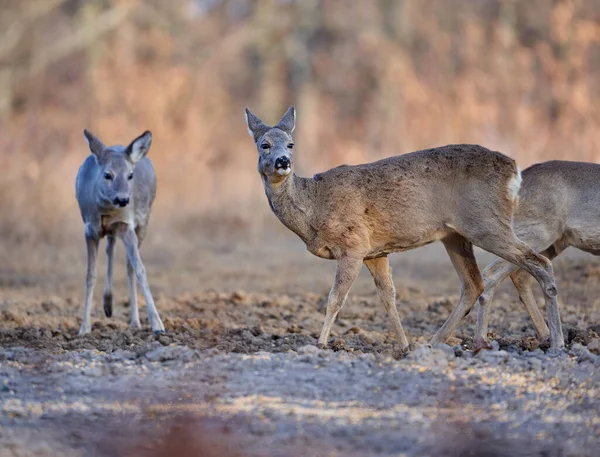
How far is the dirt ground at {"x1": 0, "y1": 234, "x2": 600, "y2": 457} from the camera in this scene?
20.0 feet

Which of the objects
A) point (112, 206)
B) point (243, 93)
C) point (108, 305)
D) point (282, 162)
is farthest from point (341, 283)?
point (243, 93)

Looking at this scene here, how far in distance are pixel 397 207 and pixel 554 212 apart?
173 centimetres

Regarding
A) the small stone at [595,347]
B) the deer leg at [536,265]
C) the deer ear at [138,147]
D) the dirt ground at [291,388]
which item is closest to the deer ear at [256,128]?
the dirt ground at [291,388]

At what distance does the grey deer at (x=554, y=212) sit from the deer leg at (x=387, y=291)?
115 centimetres

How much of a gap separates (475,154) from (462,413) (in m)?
2.86

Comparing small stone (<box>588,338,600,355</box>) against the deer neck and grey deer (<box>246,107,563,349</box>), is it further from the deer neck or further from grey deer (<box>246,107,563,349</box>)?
the deer neck

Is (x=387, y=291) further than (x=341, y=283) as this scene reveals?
Yes

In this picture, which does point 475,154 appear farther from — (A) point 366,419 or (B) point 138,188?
(B) point 138,188

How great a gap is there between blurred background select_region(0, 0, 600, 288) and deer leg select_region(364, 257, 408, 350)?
706 centimetres

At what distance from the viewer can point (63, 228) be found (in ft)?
61.4

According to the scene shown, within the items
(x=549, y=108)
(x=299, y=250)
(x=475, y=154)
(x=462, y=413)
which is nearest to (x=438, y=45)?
(x=549, y=108)

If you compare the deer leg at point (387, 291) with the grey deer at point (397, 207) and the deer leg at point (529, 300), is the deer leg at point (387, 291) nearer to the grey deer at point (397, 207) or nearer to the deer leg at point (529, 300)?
the grey deer at point (397, 207)

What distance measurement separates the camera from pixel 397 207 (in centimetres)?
888

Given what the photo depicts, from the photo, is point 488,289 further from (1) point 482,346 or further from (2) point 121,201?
(2) point 121,201
